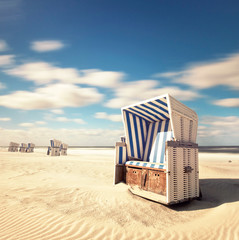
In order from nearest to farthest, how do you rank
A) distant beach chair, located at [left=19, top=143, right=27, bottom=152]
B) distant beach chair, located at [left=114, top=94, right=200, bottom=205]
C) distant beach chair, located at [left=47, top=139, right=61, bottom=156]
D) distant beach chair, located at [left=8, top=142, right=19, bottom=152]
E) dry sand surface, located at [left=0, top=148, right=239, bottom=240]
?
dry sand surface, located at [left=0, top=148, right=239, bottom=240], distant beach chair, located at [left=114, top=94, right=200, bottom=205], distant beach chair, located at [left=47, top=139, right=61, bottom=156], distant beach chair, located at [left=19, top=143, right=27, bottom=152], distant beach chair, located at [left=8, top=142, right=19, bottom=152]

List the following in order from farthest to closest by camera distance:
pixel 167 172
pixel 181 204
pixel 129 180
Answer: pixel 129 180 → pixel 181 204 → pixel 167 172

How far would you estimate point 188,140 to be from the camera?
6852 millimetres

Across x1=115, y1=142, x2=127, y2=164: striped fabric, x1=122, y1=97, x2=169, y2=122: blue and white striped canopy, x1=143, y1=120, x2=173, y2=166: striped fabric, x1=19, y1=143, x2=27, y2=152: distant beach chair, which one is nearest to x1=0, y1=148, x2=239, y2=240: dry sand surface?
x1=115, y1=142, x2=127, y2=164: striped fabric

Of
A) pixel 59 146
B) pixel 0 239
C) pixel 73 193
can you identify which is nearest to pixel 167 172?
pixel 73 193

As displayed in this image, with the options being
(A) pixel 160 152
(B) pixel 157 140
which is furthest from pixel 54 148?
(A) pixel 160 152

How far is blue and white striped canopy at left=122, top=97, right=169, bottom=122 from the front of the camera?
7043mm

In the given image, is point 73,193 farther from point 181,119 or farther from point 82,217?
point 181,119

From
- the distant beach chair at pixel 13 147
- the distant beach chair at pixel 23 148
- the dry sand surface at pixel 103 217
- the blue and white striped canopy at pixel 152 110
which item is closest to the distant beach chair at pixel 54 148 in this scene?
the distant beach chair at pixel 23 148

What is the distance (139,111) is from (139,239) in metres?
5.40

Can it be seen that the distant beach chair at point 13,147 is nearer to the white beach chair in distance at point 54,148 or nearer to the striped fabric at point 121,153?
the white beach chair in distance at point 54,148

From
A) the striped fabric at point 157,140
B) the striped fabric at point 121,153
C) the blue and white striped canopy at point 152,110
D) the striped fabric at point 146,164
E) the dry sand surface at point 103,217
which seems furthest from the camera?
the striped fabric at point 157,140

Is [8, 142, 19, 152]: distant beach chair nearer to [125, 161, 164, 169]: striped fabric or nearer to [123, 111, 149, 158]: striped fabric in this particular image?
[123, 111, 149, 158]: striped fabric

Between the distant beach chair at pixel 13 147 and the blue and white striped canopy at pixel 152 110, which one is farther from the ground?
the blue and white striped canopy at pixel 152 110

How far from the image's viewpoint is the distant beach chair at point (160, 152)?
5840 mm
